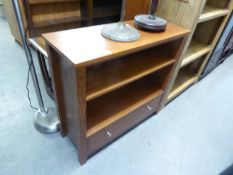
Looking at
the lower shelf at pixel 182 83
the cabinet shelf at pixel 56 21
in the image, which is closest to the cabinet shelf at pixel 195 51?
the lower shelf at pixel 182 83

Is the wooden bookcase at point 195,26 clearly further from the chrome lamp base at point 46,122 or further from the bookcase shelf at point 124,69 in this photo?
the chrome lamp base at point 46,122

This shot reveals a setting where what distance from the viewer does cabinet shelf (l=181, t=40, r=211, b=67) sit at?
162 cm

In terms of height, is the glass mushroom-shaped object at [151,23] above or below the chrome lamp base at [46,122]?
above

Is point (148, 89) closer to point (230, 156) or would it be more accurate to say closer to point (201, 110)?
point (201, 110)

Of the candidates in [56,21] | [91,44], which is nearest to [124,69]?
[91,44]

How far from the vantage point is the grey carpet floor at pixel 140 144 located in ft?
3.88

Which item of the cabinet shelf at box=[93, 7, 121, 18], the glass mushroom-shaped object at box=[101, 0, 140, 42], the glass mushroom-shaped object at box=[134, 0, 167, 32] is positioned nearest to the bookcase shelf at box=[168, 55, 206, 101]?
the glass mushroom-shaped object at box=[134, 0, 167, 32]

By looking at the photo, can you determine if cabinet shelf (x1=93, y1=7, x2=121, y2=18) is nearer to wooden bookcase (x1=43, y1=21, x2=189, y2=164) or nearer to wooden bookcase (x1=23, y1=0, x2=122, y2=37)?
wooden bookcase (x1=23, y1=0, x2=122, y2=37)

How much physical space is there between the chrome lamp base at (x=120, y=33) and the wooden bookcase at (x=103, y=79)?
0.03 meters

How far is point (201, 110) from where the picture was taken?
5.79 feet

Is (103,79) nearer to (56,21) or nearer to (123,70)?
(123,70)

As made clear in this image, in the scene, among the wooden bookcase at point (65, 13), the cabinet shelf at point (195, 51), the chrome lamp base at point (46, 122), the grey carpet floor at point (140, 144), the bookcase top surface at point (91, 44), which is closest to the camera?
the bookcase top surface at point (91, 44)

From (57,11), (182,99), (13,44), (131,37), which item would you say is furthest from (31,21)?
(182,99)

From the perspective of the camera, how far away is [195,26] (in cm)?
122
